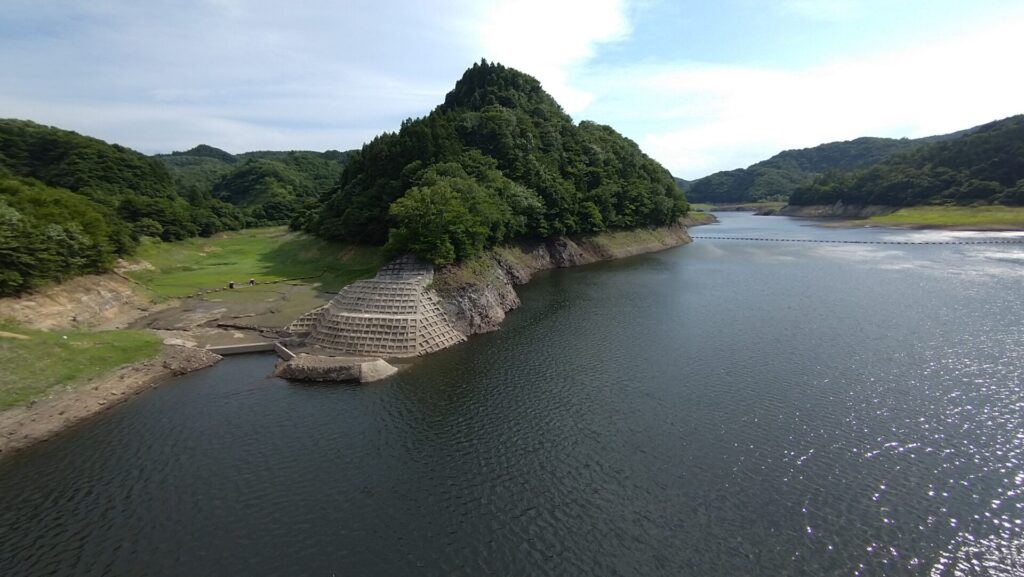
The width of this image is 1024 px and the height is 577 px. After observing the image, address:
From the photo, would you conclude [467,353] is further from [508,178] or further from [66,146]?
[66,146]

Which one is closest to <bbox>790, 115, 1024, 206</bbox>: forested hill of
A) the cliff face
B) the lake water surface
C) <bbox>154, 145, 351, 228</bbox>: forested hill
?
the cliff face

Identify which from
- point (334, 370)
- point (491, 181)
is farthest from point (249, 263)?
point (334, 370)

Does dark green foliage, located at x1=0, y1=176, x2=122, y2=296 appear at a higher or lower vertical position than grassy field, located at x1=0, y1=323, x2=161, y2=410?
higher

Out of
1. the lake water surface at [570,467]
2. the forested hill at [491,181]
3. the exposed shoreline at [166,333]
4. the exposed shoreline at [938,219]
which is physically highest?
the forested hill at [491,181]

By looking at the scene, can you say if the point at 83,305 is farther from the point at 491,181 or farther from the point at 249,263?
the point at 491,181

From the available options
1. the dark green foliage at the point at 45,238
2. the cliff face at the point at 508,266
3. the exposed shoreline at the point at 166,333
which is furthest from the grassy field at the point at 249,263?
the cliff face at the point at 508,266

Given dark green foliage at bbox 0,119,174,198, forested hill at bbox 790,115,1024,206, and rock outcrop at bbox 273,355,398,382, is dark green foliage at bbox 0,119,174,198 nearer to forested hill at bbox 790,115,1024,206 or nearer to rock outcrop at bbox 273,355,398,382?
rock outcrop at bbox 273,355,398,382

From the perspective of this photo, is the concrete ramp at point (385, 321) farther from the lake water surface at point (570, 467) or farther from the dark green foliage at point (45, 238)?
the dark green foliage at point (45, 238)
